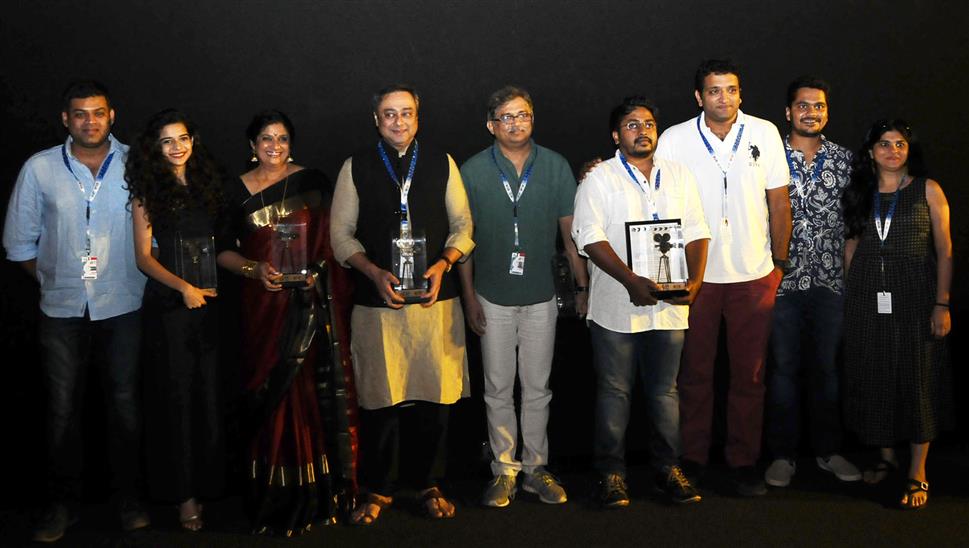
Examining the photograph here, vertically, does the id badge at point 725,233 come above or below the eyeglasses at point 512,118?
below

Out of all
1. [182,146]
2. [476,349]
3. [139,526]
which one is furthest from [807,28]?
[139,526]

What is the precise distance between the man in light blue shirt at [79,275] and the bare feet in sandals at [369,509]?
80 cm

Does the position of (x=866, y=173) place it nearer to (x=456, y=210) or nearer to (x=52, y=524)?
(x=456, y=210)

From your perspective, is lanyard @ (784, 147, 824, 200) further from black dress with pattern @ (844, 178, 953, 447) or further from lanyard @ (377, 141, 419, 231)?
lanyard @ (377, 141, 419, 231)

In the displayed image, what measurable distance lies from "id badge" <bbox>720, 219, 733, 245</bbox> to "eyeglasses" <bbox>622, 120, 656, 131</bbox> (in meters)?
0.49

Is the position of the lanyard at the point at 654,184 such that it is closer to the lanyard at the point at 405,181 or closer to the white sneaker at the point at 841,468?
the lanyard at the point at 405,181

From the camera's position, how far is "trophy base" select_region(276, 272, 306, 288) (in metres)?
3.35

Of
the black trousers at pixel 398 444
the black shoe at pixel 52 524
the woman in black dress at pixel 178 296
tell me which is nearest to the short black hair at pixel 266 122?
the woman in black dress at pixel 178 296

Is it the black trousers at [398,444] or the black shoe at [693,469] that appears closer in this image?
the black trousers at [398,444]

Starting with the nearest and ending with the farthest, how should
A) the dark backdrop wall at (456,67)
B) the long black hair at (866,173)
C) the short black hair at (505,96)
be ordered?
1. the short black hair at (505,96)
2. the long black hair at (866,173)
3. the dark backdrop wall at (456,67)

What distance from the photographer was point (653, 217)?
354cm

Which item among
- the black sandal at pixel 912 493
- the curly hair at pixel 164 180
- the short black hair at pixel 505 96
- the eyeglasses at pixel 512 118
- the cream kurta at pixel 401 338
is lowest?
the black sandal at pixel 912 493

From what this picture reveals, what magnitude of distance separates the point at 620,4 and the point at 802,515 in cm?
232

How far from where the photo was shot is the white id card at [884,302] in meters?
3.67
